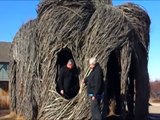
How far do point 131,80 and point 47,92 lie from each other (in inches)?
128

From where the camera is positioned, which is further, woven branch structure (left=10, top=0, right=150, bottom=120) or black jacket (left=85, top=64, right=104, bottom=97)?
woven branch structure (left=10, top=0, right=150, bottom=120)

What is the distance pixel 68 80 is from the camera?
46.6 feet

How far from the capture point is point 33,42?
15.0 m

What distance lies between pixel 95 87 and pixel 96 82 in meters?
0.14

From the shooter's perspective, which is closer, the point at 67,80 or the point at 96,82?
the point at 96,82

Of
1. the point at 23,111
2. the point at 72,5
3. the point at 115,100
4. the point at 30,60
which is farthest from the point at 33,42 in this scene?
the point at 115,100

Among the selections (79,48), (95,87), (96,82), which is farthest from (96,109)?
(79,48)

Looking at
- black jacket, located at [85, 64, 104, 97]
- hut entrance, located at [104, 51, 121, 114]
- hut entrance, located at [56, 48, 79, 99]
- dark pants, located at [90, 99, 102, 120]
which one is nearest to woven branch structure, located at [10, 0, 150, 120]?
hut entrance, located at [56, 48, 79, 99]

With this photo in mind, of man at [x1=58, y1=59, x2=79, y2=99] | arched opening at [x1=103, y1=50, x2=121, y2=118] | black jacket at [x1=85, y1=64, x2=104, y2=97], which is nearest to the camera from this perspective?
black jacket at [x1=85, y1=64, x2=104, y2=97]

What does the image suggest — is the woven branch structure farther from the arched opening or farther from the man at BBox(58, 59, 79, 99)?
the arched opening

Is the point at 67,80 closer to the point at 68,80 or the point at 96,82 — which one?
the point at 68,80

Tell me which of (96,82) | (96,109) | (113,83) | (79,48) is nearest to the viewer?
(96,82)

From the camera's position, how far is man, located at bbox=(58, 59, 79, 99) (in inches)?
554

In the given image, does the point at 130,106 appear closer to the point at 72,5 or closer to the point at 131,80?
the point at 131,80
